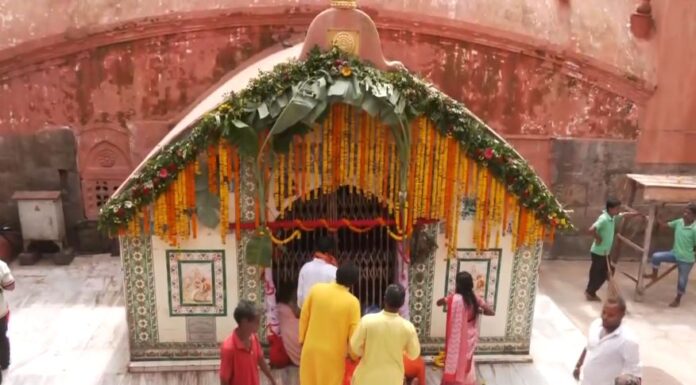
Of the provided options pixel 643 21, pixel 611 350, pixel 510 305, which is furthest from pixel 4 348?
pixel 643 21

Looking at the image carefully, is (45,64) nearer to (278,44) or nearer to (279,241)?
(278,44)

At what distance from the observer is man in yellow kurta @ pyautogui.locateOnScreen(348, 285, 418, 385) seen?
4.57 metres

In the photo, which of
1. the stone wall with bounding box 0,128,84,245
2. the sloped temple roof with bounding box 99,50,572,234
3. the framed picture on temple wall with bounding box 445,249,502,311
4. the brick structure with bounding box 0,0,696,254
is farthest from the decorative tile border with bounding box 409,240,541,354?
the stone wall with bounding box 0,128,84,245

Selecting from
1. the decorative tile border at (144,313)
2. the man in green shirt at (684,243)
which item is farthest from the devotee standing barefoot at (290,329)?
the man in green shirt at (684,243)

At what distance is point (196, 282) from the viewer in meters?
6.13

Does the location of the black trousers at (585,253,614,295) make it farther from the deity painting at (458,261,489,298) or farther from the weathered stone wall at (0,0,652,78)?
the weathered stone wall at (0,0,652,78)

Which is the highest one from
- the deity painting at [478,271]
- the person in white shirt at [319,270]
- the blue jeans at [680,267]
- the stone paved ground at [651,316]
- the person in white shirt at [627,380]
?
A: the person in white shirt at [319,270]

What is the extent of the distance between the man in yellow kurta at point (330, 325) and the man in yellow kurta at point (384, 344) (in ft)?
0.66

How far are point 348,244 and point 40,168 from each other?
4730 millimetres

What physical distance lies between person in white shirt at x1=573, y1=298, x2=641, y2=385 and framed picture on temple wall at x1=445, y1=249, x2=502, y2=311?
5.22 feet

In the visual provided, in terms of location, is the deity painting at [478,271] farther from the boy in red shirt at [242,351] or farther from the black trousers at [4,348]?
the black trousers at [4,348]

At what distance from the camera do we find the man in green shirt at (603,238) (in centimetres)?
777

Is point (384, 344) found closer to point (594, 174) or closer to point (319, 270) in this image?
point (319, 270)

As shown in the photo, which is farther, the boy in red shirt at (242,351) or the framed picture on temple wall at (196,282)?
the framed picture on temple wall at (196,282)
